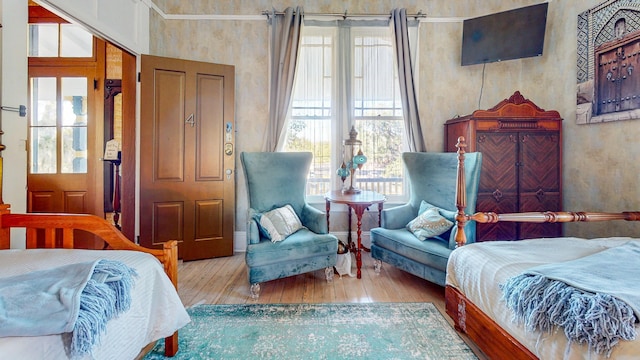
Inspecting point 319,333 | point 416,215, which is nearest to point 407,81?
point 416,215

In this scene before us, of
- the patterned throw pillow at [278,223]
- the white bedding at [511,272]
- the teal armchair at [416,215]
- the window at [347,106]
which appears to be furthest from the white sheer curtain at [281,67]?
the white bedding at [511,272]

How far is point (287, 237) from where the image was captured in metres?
2.53

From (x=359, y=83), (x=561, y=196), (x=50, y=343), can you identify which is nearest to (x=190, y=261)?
(x=50, y=343)

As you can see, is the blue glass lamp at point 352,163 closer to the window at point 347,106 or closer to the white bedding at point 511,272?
the window at point 347,106

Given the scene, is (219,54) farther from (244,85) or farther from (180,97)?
(180,97)

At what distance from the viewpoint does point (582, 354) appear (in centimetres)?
98

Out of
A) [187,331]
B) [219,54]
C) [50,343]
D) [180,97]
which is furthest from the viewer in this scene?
[219,54]

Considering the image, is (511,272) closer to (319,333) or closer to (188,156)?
(319,333)

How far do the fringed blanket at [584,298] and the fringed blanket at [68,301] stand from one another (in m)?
1.61

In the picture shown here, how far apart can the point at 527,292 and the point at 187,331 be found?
1871 mm

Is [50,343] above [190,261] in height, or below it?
above

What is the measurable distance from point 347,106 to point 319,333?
251 centimetres

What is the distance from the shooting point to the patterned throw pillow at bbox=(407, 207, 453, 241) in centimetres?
249

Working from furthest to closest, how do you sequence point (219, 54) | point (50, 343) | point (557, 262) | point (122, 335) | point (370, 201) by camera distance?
1. point (219, 54)
2. point (370, 201)
3. point (557, 262)
4. point (122, 335)
5. point (50, 343)
